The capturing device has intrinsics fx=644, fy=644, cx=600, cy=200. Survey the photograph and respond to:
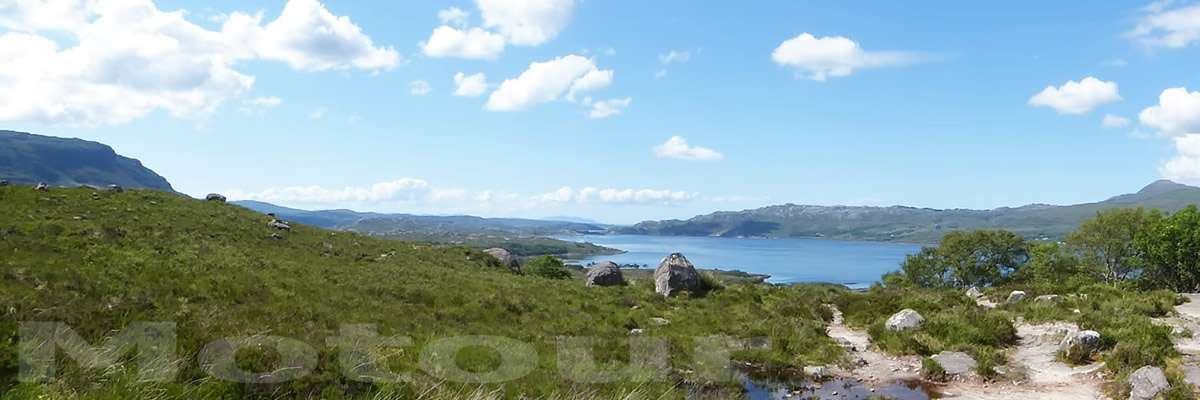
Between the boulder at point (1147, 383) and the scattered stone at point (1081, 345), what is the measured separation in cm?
317

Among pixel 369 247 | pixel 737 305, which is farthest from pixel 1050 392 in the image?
pixel 369 247

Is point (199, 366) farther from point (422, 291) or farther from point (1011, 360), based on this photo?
point (1011, 360)

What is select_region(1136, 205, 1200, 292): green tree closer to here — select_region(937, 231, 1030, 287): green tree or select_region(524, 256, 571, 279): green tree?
select_region(937, 231, 1030, 287): green tree

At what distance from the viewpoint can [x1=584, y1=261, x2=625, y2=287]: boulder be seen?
136 feet

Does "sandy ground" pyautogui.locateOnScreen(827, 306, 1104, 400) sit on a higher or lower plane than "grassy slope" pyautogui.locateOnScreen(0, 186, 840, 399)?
lower

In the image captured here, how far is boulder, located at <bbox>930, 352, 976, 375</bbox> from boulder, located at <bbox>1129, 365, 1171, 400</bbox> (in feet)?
11.9

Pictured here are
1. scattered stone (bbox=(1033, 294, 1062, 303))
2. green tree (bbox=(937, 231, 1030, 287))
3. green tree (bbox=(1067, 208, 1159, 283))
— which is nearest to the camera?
scattered stone (bbox=(1033, 294, 1062, 303))

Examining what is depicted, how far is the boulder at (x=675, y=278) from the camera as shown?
37.3 metres

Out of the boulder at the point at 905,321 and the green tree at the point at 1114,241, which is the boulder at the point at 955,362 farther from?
the green tree at the point at 1114,241

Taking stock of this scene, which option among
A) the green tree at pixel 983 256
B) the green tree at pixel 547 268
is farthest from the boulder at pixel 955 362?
the green tree at pixel 983 256

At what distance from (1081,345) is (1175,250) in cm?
4471

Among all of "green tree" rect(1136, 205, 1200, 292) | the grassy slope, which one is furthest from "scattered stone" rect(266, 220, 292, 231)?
"green tree" rect(1136, 205, 1200, 292)

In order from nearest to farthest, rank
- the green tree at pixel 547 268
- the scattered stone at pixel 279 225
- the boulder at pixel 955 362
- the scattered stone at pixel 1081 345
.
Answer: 1. the boulder at pixel 955 362
2. the scattered stone at pixel 1081 345
3. the scattered stone at pixel 279 225
4. the green tree at pixel 547 268

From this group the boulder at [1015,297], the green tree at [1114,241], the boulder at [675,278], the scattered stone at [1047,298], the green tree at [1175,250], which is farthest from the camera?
the green tree at [1114,241]
